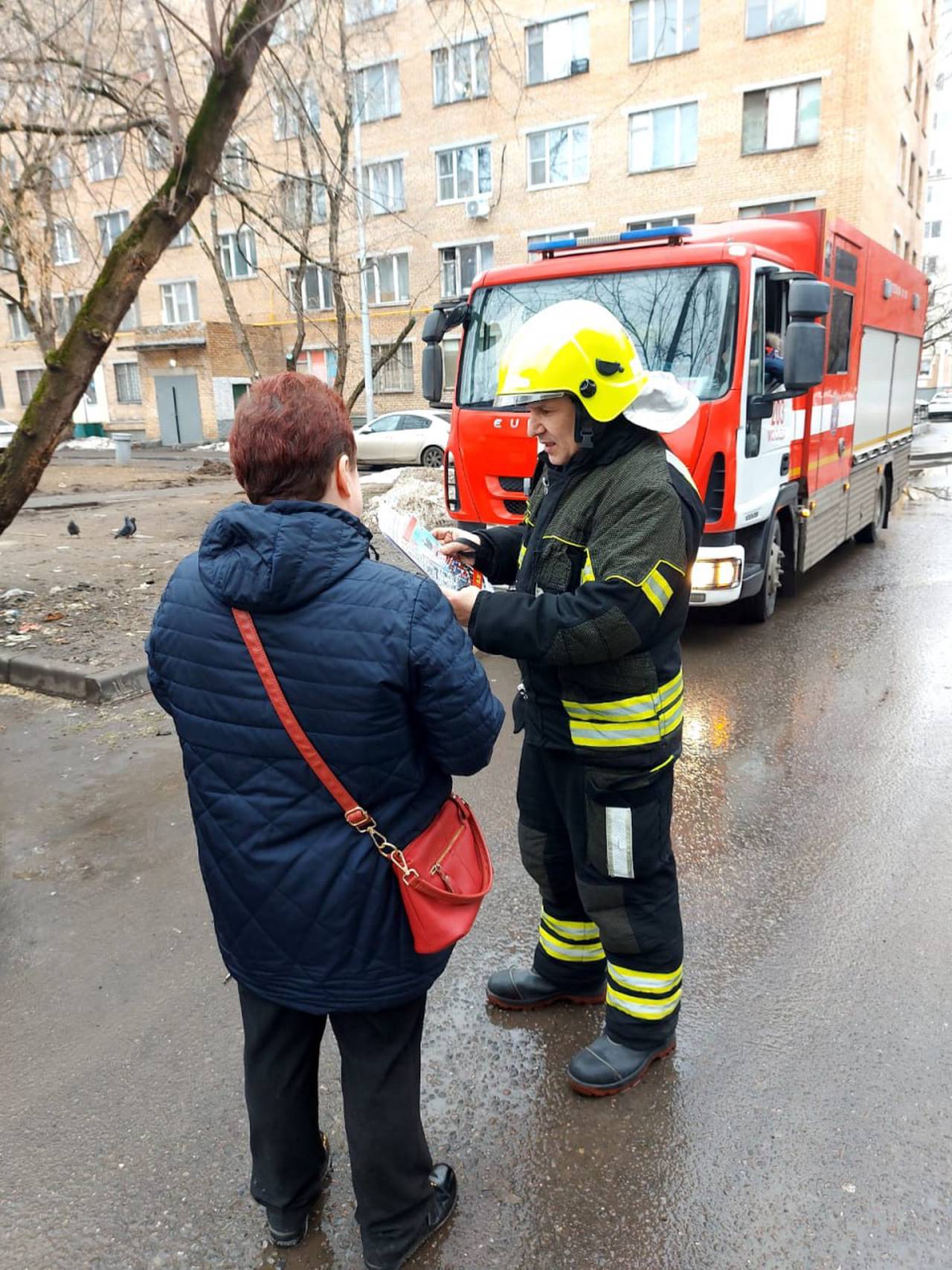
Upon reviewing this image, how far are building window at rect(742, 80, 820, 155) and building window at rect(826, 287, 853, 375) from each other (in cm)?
2147

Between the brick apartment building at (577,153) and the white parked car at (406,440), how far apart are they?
13.7ft

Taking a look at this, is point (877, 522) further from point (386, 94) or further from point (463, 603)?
point (386, 94)

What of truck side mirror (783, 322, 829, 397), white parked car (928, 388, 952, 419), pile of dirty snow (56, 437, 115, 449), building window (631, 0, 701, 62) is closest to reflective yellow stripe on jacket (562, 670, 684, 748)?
truck side mirror (783, 322, 829, 397)

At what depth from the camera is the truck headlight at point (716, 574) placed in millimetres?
5980

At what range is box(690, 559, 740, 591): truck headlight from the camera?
19.6ft

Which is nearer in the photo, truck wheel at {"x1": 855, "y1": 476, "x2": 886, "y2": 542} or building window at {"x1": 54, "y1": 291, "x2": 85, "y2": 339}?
truck wheel at {"x1": 855, "y1": 476, "x2": 886, "y2": 542}

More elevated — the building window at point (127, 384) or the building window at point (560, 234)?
the building window at point (560, 234)

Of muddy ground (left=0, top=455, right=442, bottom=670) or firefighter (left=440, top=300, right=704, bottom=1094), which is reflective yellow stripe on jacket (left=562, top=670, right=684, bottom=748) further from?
muddy ground (left=0, top=455, right=442, bottom=670)

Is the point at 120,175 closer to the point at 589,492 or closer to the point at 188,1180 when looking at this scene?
the point at 589,492

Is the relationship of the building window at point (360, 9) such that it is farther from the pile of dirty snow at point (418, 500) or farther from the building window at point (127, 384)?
the building window at point (127, 384)

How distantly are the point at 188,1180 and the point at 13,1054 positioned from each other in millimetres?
807

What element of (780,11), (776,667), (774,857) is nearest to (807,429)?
(776,667)

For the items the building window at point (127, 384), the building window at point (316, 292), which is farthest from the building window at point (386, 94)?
the building window at point (127, 384)

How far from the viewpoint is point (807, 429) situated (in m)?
7.22
